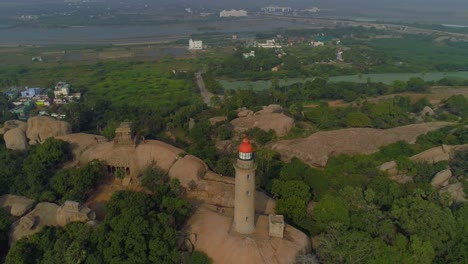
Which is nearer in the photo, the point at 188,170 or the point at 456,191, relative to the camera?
the point at 456,191

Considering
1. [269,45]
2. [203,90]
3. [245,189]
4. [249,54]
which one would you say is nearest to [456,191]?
[245,189]

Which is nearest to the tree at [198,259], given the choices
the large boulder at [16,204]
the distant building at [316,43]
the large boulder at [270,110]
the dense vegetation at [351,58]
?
the large boulder at [16,204]

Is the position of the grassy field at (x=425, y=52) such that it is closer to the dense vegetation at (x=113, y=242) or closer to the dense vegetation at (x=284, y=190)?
the dense vegetation at (x=284, y=190)

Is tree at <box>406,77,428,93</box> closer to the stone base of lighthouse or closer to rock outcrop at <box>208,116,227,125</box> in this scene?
rock outcrop at <box>208,116,227,125</box>

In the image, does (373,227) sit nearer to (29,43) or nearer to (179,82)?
(179,82)

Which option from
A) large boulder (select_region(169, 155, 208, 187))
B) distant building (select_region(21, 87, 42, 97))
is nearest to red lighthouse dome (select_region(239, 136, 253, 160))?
large boulder (select_region(169, 155, 208, 187))

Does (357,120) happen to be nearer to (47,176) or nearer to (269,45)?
(47,176)

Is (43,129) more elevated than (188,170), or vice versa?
(43,129)
